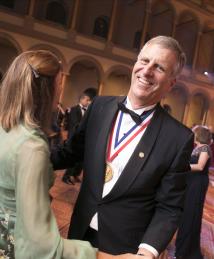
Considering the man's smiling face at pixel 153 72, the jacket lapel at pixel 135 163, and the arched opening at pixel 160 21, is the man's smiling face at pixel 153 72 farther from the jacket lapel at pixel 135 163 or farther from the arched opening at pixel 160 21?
the arched opening at pixel 160 21

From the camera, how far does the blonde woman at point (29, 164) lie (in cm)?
114

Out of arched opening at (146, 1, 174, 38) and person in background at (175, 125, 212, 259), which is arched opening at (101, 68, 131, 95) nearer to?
arched opening at (146, 1, 174, 38)

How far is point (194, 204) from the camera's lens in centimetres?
408

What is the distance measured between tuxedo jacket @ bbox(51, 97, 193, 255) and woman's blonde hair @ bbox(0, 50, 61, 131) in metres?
→ 0.44

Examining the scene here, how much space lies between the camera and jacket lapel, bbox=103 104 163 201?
1589 mm

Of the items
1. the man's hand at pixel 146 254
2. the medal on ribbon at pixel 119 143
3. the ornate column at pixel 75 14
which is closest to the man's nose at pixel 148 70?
the medal on ribbon at pixel 119 143

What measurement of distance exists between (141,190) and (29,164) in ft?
2.15

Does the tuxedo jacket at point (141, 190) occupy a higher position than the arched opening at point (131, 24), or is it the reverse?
the arched opening at point (131, 24)

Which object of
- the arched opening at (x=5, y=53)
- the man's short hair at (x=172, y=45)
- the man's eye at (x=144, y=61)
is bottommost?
the man's eye at (x=144, y=61)

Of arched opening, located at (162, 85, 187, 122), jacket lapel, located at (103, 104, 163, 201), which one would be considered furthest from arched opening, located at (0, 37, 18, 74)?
jacket lapel, located at (103, 104, 163, 201)

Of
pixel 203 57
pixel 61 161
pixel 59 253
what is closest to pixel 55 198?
pixel 61 161

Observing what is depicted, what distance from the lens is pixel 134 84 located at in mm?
1683

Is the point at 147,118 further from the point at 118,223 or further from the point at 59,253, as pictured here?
the point at 59,253

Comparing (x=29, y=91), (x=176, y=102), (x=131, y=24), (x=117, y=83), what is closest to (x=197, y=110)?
(x=176, y=102)
